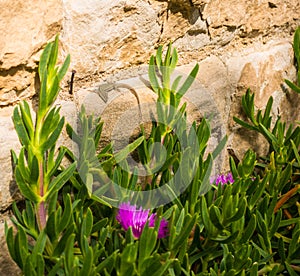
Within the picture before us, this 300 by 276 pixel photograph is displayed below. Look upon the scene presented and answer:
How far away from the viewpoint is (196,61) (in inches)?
50.6

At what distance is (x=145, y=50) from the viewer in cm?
116

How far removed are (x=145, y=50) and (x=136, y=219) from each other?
35 centimetres

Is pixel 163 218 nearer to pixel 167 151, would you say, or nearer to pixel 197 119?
pixel 167 151

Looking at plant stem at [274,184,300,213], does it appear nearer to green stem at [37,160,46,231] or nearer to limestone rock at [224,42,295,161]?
limestone rock at [224,42,295,161]

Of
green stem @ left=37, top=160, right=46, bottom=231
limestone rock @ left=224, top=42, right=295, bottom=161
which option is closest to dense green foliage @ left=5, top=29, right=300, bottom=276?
green stem @ left=37, top=160, right=46, bottom=231

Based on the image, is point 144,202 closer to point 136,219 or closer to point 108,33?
point 136,219

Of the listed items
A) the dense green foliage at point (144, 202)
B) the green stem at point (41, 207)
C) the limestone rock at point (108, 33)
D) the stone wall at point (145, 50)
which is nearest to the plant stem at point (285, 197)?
the dense green foliage at point (144, 202)

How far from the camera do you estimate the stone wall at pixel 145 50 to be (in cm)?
93

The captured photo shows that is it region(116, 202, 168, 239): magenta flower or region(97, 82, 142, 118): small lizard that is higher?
region(97, 82, 142, 118): small lizard

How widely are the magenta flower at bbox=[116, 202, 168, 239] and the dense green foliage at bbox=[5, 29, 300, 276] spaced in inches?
0.7

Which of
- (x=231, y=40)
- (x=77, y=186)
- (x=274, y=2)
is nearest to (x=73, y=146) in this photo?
(x=77, y=186)

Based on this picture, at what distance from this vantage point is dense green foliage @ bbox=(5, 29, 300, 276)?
0.87 metres

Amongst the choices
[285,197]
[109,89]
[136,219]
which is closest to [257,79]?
[285,197]

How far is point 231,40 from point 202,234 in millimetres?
514
